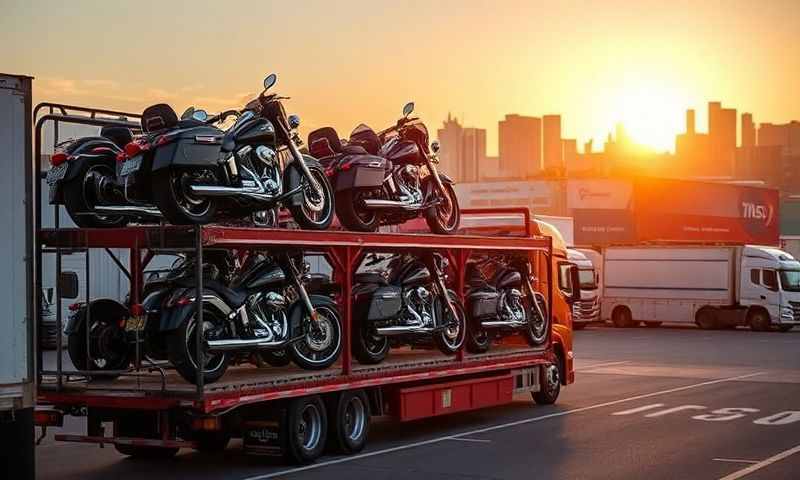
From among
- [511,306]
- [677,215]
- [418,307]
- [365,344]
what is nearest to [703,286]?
[511,306]

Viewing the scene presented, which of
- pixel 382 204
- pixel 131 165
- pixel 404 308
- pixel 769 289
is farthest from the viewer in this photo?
pixel 769 289

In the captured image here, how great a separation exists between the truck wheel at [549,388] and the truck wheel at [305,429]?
6103 mm

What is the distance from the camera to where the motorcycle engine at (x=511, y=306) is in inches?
712

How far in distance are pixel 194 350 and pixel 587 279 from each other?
115 feet

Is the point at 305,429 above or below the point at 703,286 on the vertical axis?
above

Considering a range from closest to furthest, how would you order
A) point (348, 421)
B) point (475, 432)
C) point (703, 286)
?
point (348, 421) < point (475, 432) < point (703, 286)

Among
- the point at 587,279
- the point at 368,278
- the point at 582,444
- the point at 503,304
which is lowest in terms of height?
the point at 582,444

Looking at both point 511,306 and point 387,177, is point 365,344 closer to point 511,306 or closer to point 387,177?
point 387,177

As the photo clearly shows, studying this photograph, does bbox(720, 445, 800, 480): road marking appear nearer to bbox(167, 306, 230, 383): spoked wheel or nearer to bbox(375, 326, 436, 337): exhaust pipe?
bbox(375, 326, 436, 337): exhaust pipe

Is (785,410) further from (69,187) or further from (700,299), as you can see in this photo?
(700,299)

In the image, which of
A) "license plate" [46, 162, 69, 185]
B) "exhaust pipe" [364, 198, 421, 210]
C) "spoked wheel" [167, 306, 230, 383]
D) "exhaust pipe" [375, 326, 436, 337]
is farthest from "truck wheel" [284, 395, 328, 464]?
"license plate" [46, 162, 69, 185]

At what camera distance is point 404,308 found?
15.9 meters

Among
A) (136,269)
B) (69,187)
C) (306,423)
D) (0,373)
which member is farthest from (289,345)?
(0,373)

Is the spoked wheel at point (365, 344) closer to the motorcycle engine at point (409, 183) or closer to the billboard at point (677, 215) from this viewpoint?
the motorcycle engine at point (409, 183)
